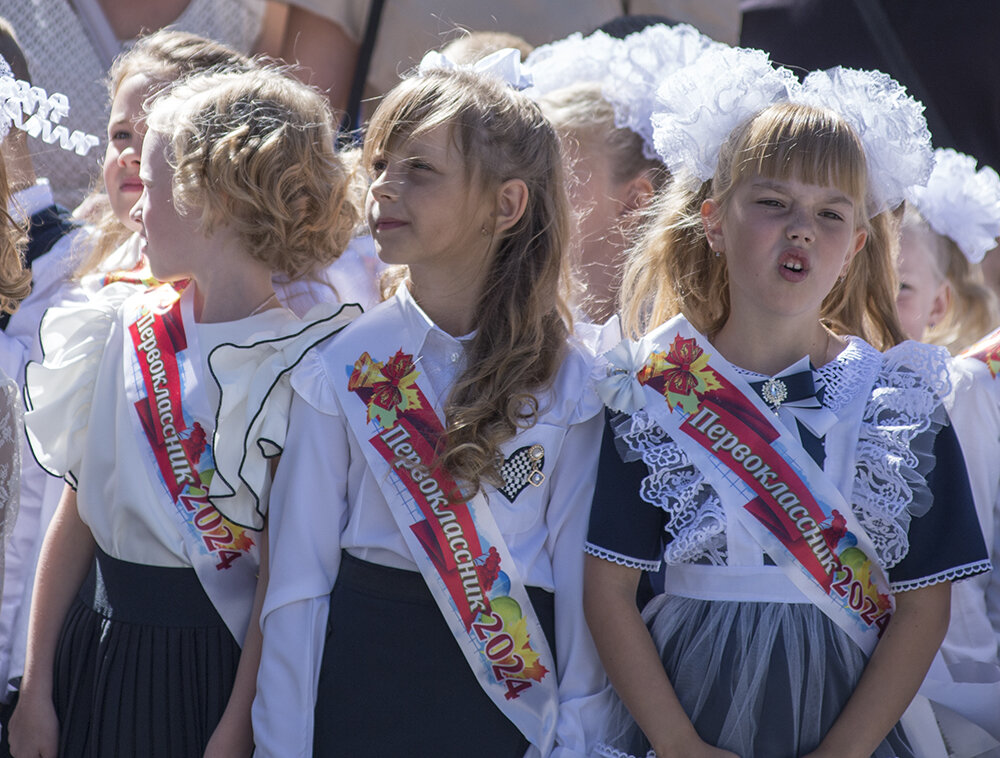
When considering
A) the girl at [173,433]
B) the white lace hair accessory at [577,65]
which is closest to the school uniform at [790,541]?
the girl at [173,433]

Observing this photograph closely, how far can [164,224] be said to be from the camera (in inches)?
90.7

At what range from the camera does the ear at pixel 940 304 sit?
11.3 feet

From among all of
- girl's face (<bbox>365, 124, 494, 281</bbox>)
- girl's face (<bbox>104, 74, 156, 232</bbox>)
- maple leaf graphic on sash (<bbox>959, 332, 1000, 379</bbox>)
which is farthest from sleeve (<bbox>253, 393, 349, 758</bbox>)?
maple leaf graphic on sash (<bbox>959, 332, 1000, 379</bbox>)

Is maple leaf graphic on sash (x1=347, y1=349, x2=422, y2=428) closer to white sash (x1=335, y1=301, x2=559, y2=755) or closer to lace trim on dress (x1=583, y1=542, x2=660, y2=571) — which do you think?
white sash (x1=335, y1=301, x2=559, y2=755)

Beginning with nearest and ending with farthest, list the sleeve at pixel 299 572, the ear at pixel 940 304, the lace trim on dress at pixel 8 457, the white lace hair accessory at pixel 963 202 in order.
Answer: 1. the sleeve at pixel 299 572
2. the lace trim on dress at pixel 8 457
3. the white lace hair accessory at pixel 963 202
4. the ear at pixel 940 304

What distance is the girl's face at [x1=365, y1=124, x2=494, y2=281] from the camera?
2.15m

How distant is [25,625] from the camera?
2578 mm

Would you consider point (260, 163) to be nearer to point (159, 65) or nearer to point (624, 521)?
point (159, 65)

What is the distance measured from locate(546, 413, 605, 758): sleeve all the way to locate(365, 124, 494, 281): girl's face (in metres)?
0.45

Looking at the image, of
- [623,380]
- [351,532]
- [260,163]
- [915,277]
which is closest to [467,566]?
[351,532]

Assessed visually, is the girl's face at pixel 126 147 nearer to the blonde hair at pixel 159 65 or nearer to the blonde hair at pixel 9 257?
the blonde hair at pixel 159 65

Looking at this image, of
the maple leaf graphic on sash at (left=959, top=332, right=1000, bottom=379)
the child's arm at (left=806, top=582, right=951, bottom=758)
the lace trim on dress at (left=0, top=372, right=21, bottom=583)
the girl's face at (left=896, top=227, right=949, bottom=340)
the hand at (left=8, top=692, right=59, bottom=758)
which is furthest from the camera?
the girl's face at (left=896, top=227, right=949, bottom=340)

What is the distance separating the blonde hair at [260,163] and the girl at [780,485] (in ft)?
2.34

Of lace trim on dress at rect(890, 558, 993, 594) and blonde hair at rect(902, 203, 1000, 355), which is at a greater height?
blonde hair at rect(902, 203, 1000, 355)
